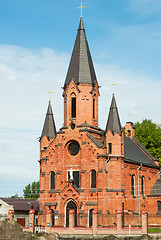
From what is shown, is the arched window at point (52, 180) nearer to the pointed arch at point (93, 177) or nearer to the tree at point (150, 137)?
the pointed arch at point (93, 177)

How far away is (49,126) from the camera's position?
6334 cm

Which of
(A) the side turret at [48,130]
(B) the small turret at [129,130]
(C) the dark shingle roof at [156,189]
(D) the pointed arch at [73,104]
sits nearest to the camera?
(D) the pointed arch at [73,104]

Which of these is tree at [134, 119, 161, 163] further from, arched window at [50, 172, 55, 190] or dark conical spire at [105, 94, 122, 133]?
arched window at [50, 172, 55, 190]

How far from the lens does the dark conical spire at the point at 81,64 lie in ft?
198

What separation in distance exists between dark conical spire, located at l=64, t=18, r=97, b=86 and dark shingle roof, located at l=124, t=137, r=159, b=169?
37.2ft

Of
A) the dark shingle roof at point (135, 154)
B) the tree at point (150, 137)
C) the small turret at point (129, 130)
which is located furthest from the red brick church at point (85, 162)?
Result: the tree at point (150, 137)

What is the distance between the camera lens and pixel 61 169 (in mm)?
58000

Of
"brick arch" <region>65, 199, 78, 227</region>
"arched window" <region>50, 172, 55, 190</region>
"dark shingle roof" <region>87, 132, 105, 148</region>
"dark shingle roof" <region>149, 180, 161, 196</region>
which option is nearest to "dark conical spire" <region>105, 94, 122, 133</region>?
"dark shingle roof" <region>87, 132, 105, 148</region>

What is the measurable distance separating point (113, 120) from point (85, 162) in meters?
6.56

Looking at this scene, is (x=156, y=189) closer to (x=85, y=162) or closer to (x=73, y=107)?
(x=85, y=162)

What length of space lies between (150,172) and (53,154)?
16.8m

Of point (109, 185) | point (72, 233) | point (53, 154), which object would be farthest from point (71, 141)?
point (72, 233)

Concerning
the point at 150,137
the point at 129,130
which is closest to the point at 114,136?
the point at 129,130

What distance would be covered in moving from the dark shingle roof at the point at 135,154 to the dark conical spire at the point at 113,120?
4.88 m
